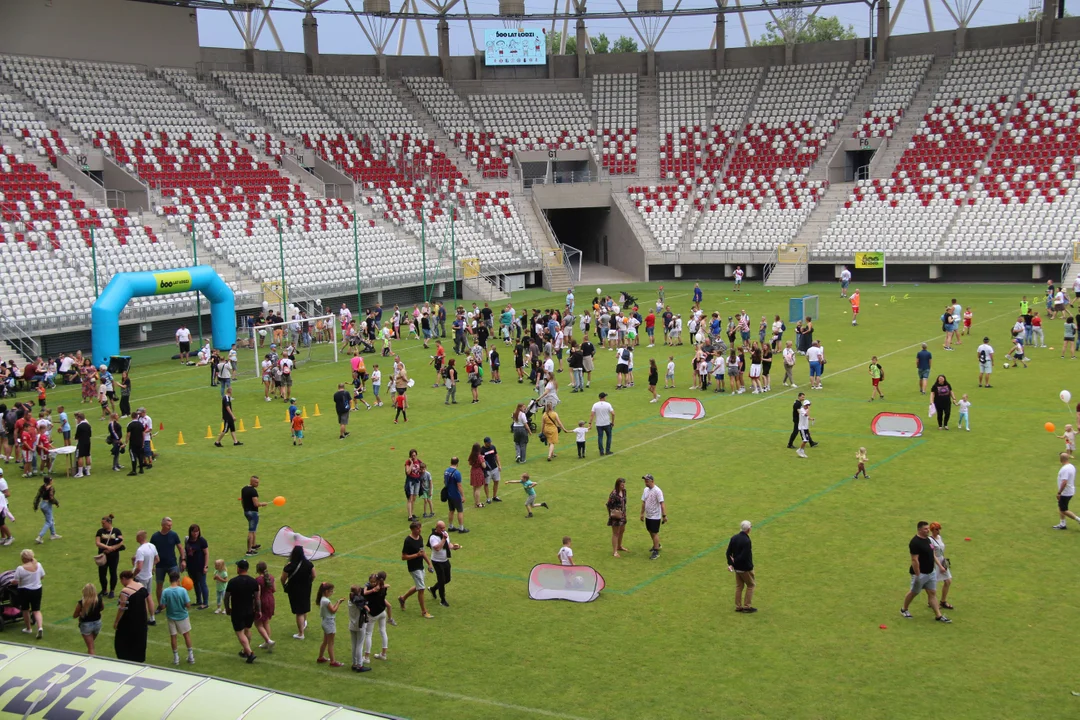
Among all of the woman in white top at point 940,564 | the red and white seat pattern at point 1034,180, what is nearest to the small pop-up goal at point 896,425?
the woman in white top at point 940,564

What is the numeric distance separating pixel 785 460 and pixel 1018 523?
5.46 metres

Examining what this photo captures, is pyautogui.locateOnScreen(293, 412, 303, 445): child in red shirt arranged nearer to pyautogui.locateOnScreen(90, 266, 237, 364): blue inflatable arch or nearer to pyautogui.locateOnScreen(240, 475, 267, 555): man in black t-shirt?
pyautogui.locateOnScreen(240, 475, 267, 555): man in black t-shirt

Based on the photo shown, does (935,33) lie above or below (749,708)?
above

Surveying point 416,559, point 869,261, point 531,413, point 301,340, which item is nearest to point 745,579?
point 416,559

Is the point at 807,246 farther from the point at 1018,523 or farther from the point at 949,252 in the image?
the point at 1018,523

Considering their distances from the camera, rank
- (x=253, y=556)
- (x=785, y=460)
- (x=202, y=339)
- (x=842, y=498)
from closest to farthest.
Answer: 1. (x=253, y=556)
2. (x=842, y=498)
3. (x=785, y=460)
4. (x=202, y=339)

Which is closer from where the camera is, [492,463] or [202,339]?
[492,463]

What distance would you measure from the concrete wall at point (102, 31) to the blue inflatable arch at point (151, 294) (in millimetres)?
22561

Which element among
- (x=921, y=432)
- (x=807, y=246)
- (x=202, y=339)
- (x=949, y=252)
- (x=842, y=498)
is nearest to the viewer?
(x=842, y=498)

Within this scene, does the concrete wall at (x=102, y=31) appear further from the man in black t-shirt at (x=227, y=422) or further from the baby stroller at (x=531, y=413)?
the baby stroller at (x=531, y=413)

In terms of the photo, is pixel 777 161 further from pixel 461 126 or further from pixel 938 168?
pixel 461 126

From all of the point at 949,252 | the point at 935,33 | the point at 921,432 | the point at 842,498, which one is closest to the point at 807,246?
the point at 949,252

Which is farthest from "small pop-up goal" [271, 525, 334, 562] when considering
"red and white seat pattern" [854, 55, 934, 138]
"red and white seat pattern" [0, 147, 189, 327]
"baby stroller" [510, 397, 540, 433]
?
"red and white seat pattern" [854, 55, 934, 138]

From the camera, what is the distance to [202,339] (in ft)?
132
